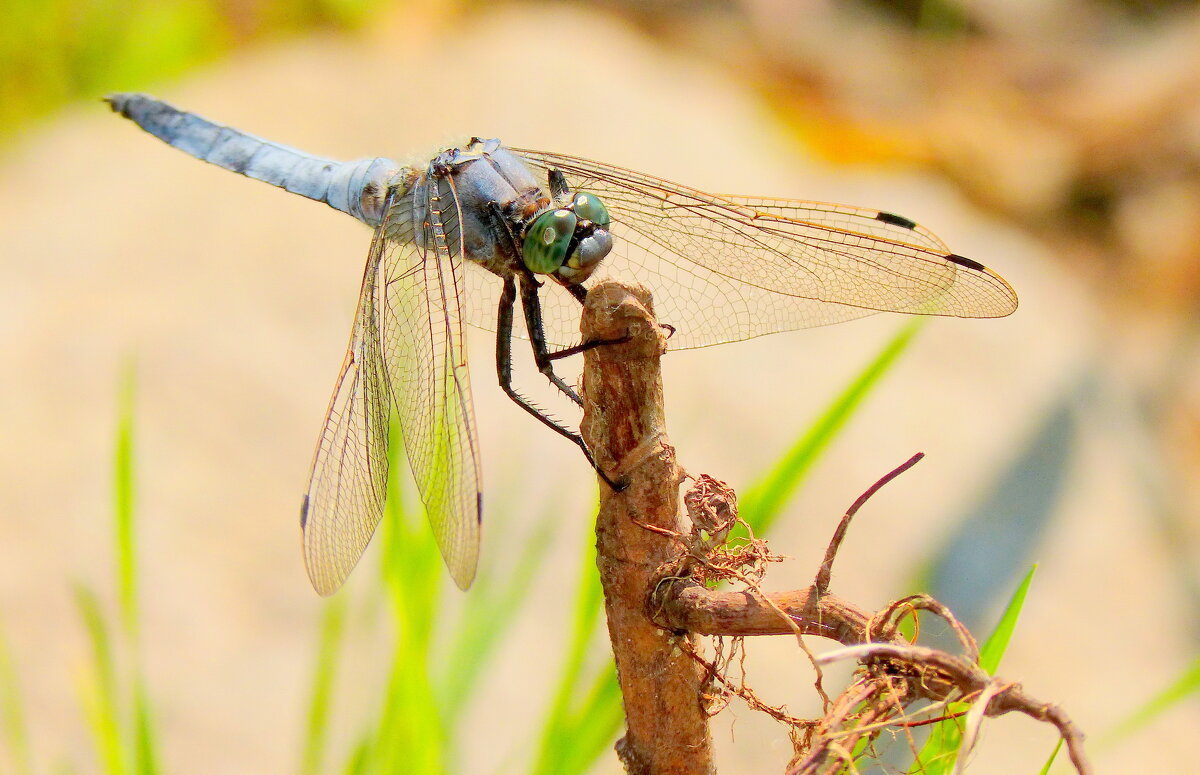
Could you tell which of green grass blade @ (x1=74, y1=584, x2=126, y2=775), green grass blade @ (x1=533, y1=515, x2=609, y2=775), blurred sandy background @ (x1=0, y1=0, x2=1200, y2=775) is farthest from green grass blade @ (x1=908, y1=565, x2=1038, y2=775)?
green grass blade @ (x1=74, y1=584, x2=126, y2=775)

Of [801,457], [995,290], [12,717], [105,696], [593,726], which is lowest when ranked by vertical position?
[12,717]

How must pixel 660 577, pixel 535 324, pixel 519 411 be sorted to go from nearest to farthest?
pixel 660 577 → pixel 535 324 → pixel 519 411

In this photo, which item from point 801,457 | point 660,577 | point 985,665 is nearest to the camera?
point 660,577

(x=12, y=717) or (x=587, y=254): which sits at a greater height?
(x=587, y=254)

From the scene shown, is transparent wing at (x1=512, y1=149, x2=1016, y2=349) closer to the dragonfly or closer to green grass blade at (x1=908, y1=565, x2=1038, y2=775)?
the dragonfly

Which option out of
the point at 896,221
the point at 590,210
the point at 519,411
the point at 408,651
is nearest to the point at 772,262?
the point at 896,221

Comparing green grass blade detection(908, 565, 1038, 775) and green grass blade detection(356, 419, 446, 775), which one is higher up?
green grass blade detection(908, 565, 1038, 775)

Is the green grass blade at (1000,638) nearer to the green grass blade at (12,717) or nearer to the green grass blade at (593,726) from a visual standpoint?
the green grass blade at (593,726)

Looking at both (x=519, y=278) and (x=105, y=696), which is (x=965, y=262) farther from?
(x=105, y=696)
